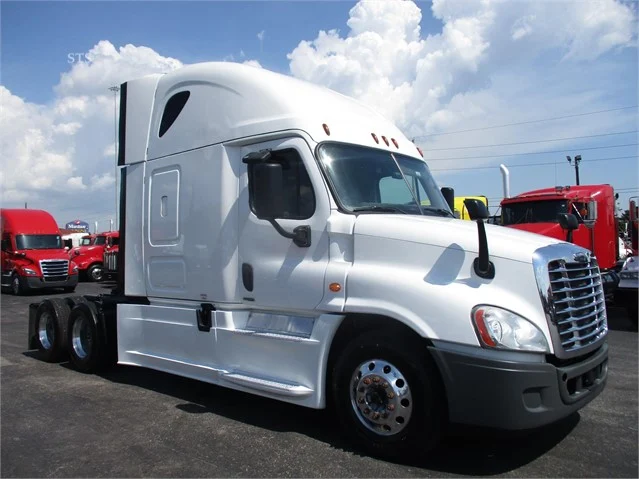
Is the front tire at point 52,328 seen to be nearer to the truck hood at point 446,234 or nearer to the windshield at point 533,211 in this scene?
the truck hood at point 446,234

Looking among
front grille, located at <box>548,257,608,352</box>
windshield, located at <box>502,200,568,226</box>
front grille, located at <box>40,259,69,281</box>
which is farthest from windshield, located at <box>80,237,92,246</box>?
front grille, located at <box>548,257,608,352</box>

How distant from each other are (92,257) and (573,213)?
68.2ft

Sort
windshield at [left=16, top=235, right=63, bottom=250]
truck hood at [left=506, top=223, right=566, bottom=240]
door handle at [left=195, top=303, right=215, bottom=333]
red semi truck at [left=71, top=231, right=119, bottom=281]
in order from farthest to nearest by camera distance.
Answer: red semi truck at [left=71, top=231, right=119, bottom=281]
windshield at [left=16, top=235, right=63, bottom=250]
truck hood at [left=506, top=223, right=566, bottom=240]
door handle at [left=195, top=303, right=215, bottom=333]

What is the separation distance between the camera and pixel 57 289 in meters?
22.8

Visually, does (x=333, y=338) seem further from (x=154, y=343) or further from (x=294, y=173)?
(x=154, y=343)

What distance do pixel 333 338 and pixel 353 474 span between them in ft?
3.51

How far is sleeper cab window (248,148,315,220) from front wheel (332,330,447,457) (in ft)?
4.00

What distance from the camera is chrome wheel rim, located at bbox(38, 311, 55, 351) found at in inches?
306

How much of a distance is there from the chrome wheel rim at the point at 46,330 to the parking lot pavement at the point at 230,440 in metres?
1.33

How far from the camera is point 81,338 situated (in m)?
7.30

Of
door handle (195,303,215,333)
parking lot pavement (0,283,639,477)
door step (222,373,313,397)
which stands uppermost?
door handle (195,303,215,333)

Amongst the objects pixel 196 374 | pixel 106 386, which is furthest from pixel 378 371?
pixel 106 386

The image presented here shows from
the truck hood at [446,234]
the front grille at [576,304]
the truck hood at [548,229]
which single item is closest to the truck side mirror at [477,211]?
the truck hood at [446,234]

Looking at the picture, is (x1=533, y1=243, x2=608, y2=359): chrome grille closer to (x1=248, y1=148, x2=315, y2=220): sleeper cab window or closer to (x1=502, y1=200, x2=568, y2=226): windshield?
(x1=248, y1=148, x2=315, y2=220): sleeper cab window
